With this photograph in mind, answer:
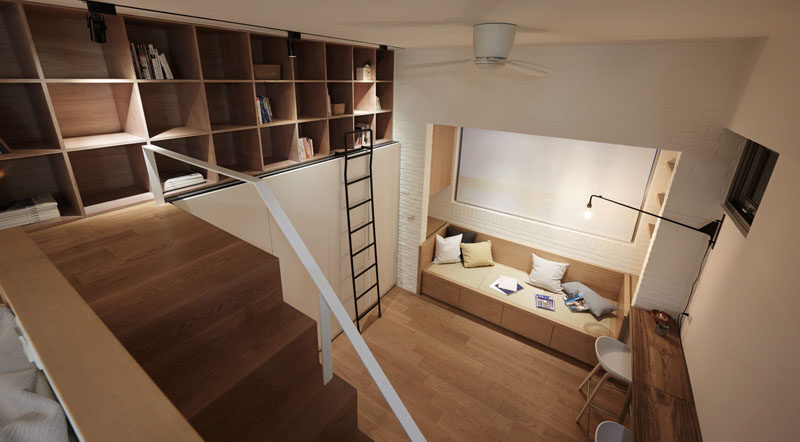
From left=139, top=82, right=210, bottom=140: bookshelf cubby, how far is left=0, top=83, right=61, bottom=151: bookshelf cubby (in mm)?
522

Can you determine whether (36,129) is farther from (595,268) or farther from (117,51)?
(595,268)

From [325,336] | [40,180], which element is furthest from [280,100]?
[325,336]

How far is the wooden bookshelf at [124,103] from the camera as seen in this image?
192 centimetres

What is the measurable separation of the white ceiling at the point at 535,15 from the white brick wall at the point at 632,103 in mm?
416

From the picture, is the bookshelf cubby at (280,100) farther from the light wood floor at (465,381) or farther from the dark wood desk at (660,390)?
the dark wood desk at (660,390)

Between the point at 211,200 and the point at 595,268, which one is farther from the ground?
the point at 211,200

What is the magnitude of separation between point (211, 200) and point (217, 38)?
1.28 metres

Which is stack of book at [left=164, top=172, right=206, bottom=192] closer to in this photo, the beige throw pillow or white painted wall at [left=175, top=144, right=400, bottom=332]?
white painted wall at [left=175, top=144, right=400, bottom=332]

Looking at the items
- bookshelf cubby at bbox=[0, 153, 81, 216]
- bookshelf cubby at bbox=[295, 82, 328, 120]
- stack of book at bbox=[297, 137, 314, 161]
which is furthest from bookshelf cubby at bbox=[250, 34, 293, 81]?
bookshelf cubby at bbox=[0, 153, 81, 216]

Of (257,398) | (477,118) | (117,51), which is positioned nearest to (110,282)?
(257,398)

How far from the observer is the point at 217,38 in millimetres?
2729

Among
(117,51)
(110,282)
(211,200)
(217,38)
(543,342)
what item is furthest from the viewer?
(543,342)

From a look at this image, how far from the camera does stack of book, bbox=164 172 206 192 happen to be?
95.8 inches

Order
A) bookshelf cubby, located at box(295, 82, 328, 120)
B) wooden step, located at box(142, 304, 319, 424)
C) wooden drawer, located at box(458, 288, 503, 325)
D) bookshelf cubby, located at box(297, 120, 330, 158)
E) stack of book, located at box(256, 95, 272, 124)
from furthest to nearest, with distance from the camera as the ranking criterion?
wooden drawer, located at box(458, 288, 503, 325), bookshelf cubby, located at box(297, 120, 330, 158), bookshelf cubby, located at box(295, 82, 328, 120), stack of book, located at box(256, 95, 272, 124), wooden step, located at box(142, 304, 319, 424)
